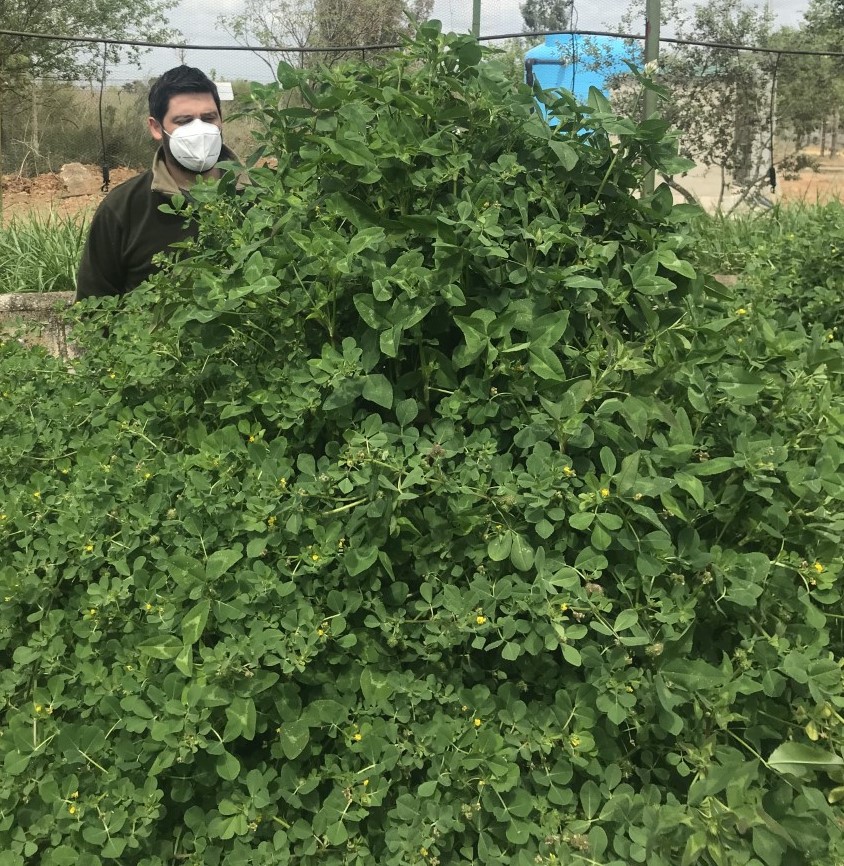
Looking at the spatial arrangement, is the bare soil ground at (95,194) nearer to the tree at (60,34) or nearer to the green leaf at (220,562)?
the tree at (60,34)

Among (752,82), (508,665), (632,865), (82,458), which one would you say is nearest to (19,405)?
(82,458)

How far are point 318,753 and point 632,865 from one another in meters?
0.66

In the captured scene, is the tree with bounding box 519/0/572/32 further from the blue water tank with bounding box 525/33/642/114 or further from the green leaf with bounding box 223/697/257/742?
the green leaf with bounding box 223/697/257/742

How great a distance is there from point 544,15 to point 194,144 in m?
5.28

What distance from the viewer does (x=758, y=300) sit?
2619 mm

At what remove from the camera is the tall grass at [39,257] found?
556 centimetres

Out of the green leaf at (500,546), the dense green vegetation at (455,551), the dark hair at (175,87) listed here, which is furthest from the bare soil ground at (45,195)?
Answer: the green leaf at (500,546)

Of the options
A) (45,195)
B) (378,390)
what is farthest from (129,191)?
(45,195)

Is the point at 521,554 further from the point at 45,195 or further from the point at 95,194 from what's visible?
the point at 45,195

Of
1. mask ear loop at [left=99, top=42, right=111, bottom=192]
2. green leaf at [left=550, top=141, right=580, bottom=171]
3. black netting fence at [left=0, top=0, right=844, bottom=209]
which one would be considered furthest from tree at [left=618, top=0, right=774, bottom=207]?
green leaf at [left=550, top=141, right=580, bottom=171]

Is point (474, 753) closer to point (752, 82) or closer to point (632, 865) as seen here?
point (632, 865)

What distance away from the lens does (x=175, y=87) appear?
3.71 m

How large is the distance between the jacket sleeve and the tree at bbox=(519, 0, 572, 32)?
5386 millimetres

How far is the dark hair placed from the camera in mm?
3689
